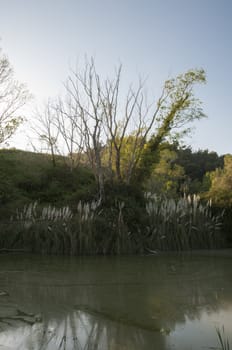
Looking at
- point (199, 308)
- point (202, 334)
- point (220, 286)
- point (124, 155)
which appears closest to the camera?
point (202, 334)

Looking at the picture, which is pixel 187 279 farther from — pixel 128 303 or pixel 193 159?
pixel 193 159

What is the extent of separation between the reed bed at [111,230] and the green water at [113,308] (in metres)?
2.95

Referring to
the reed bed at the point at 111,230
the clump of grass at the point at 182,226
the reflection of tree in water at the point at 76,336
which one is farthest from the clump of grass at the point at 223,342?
the clump of grass at the point at 182,226

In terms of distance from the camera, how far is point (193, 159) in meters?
53.4

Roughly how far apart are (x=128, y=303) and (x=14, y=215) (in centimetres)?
770

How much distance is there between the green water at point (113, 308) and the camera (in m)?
2.67

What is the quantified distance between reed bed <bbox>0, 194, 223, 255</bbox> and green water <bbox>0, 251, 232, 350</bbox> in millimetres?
2954

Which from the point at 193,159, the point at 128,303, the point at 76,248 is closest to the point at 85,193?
the point at 76,248

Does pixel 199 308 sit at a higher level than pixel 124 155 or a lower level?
lower

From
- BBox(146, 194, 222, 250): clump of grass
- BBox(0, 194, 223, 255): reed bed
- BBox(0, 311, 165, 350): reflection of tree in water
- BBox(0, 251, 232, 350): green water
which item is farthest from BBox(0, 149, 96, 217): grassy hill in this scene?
BBox(0, 311, 165, 350): reflection of tree in water

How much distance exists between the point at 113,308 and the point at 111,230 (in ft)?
21.2

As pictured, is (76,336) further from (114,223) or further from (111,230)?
(114,223)

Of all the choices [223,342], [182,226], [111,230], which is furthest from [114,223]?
[223,342]

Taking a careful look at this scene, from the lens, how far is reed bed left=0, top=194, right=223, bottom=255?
31.4ft
